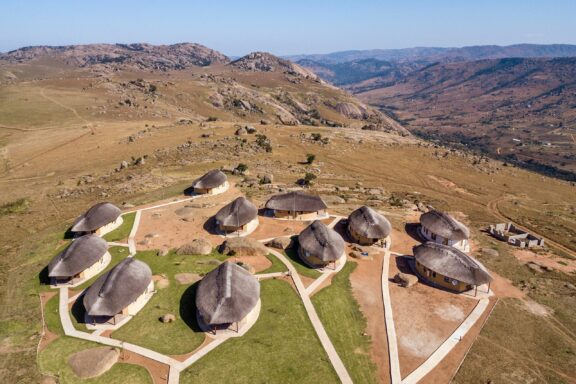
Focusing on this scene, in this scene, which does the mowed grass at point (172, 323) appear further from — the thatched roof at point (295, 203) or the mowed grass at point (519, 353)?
the mowed grass at point (519, 353)

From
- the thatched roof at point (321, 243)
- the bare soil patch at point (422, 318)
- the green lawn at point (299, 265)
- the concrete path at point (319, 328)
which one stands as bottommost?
the bare soil patch at point (422, 318)

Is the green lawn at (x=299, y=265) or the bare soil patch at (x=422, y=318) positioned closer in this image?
the bare soil patch at (x=422, y=318)

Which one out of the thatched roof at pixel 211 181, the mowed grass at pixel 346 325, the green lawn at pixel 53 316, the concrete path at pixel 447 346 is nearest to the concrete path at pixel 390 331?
the concrete path at pixel 447 346

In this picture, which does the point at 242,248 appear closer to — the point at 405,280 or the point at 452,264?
the point at 405,280

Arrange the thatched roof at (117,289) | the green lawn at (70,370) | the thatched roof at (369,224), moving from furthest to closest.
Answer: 1. the thatched roof at (369,224)
2. the thatched roof at (117,289)
3. the green lawn at (70,370)

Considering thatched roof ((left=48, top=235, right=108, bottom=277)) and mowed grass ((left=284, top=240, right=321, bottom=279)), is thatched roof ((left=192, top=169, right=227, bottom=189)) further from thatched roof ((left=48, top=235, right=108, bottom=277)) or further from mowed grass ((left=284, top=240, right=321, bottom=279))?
thatched roof ((left=48, top=235, right=108, bottom=277))

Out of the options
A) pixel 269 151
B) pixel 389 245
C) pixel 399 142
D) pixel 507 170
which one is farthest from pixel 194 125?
pixel 507 170
